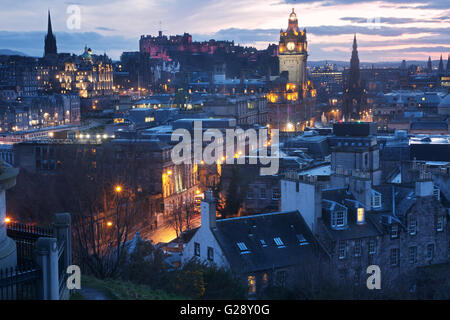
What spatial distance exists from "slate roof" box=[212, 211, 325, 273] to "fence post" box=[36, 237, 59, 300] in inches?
425

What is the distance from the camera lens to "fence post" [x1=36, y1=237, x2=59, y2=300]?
1566 centimetres

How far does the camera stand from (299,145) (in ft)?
205

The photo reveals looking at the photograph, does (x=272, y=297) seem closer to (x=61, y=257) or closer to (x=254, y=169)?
(x=61, y=257)

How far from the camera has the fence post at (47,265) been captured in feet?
51.4

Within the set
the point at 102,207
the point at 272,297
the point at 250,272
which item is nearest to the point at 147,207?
the point at 102,207

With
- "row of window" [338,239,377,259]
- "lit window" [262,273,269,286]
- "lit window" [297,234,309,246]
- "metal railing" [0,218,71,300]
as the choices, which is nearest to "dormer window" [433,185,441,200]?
"row of window" [338,239,377,259]

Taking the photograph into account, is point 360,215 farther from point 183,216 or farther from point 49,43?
point 49,43

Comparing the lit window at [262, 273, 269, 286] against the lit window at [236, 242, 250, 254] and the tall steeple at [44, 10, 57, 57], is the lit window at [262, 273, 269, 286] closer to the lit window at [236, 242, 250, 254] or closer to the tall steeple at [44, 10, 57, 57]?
the lit window at [236, 242, 250, 254]

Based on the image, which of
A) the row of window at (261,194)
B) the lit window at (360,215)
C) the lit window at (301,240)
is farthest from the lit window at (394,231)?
the row of window at (261,194)

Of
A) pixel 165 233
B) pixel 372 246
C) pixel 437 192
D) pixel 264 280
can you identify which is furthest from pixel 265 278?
pixel 165 233

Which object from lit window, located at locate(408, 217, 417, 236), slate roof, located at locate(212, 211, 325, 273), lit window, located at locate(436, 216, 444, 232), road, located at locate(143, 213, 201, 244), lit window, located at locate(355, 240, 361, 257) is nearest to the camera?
slate roof, located at locate(212, 211, 325, 273)

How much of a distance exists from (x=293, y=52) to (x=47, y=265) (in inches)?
5472

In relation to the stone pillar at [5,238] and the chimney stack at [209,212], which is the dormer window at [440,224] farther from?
the stone pillar at [5,238]

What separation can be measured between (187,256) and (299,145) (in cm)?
3531
